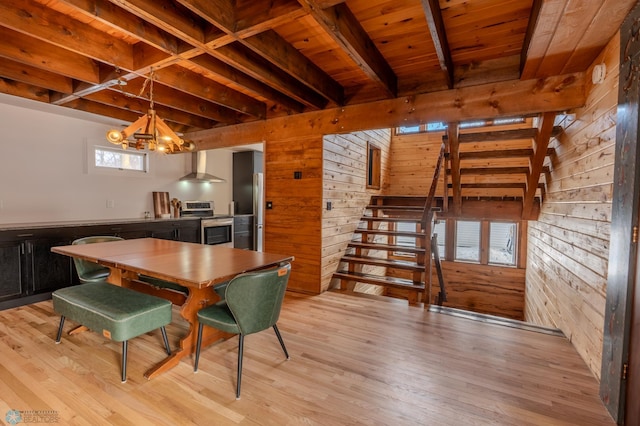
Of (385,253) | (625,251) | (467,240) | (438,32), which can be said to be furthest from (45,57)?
(467,240)

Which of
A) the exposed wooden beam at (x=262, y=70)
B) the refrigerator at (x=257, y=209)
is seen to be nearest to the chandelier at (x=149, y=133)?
the exposed wooden beam at (x=262, y=70)

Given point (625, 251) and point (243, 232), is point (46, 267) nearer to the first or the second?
point (243, 232)

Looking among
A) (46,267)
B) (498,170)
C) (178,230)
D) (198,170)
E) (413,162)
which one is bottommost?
→ (46,267)

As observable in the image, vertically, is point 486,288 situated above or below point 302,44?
below

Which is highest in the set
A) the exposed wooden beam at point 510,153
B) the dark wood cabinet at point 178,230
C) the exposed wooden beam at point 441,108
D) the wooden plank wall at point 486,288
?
the exposed wooden beam at point 441,108

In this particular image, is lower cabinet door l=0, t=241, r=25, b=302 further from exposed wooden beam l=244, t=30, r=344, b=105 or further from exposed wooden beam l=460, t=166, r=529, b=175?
exposed wooden beam l=460, t=166, r=529, b=175

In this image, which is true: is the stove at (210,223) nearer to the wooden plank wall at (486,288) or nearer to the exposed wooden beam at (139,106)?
the exposed wooden beam at (139,106)

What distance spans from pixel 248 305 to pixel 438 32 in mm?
2277

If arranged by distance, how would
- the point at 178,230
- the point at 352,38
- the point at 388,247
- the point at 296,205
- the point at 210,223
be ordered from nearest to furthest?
the point at 352,38 < the point at 296,205 < the point at 388,247 < the point at 178,230 < the point at 210,223

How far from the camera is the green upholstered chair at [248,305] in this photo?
6.16ft

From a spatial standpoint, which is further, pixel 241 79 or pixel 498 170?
pixel 498 170

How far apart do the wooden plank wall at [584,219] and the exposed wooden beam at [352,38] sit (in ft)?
5.35

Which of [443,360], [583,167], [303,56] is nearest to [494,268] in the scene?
[583,167]

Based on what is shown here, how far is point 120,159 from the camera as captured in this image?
4.79 metres
